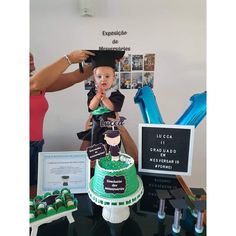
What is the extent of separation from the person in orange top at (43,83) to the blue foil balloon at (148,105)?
A: 239mm

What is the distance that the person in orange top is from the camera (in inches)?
38.8

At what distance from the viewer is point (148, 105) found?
3.44 feet

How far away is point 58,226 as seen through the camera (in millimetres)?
768

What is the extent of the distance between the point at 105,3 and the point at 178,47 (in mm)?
403

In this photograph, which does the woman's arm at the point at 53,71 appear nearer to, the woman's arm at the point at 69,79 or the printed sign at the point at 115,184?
the woman's arm at the point at 69,79

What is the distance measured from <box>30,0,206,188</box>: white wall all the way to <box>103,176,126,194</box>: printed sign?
18.9 inches

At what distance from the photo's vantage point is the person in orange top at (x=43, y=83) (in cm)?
99

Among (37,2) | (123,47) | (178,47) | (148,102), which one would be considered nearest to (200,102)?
(148,102)

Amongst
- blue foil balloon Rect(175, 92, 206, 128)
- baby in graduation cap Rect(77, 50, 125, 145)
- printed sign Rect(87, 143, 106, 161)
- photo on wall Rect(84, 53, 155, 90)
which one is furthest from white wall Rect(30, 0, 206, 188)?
printed sign Rect(87, 143, 106, 161)

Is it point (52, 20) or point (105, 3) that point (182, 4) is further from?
point (52, 20)

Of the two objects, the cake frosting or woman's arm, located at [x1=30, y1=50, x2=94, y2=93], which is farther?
woman's arm, located at [x1=30, y1=50, x2=94, y2=93]

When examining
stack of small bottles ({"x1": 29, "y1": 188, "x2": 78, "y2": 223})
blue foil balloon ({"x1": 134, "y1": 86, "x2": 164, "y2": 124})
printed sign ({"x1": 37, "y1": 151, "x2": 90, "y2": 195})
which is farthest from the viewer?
blue foil balloon ({"x1": 134, "y1": 86, "x2": 164, "y2": 124})

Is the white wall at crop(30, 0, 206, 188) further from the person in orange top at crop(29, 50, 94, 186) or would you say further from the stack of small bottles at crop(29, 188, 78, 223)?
the stack of small bottles at crop(29, 188, 78, 223)

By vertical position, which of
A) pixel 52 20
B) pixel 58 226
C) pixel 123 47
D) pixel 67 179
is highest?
pixel 52 20
